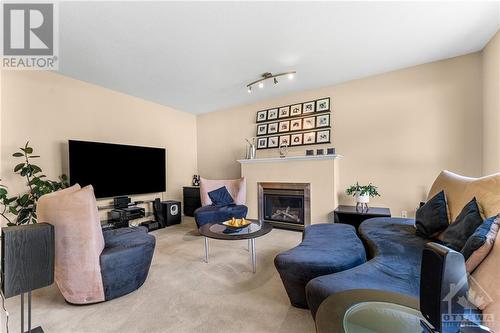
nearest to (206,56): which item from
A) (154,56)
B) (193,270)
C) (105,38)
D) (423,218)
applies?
(154,56)

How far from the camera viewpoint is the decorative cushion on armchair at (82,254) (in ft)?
5.67

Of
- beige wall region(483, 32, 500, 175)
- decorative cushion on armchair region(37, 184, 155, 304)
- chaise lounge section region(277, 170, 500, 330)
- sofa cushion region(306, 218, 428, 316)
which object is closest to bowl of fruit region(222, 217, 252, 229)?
chaise lounge section region(277, 170, 500, 330)

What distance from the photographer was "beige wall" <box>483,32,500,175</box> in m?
2.52

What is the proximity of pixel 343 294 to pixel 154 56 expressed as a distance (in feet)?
10.7

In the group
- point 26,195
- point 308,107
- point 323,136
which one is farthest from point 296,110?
point 26,195

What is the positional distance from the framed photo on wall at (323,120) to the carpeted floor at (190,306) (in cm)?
271

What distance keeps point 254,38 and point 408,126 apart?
2.76m

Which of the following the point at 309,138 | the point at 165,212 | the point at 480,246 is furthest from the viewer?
the point at 165,212

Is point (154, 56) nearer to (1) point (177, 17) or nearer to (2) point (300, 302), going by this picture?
(1) point (177, 17)

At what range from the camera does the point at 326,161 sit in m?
3.79

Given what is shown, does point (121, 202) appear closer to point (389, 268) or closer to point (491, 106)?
point (389, 268)

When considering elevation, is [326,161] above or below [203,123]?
below

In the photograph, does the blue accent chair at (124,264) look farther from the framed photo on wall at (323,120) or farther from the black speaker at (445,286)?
the framed photo on wall at (323,120)

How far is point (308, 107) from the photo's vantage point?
4.24 m
